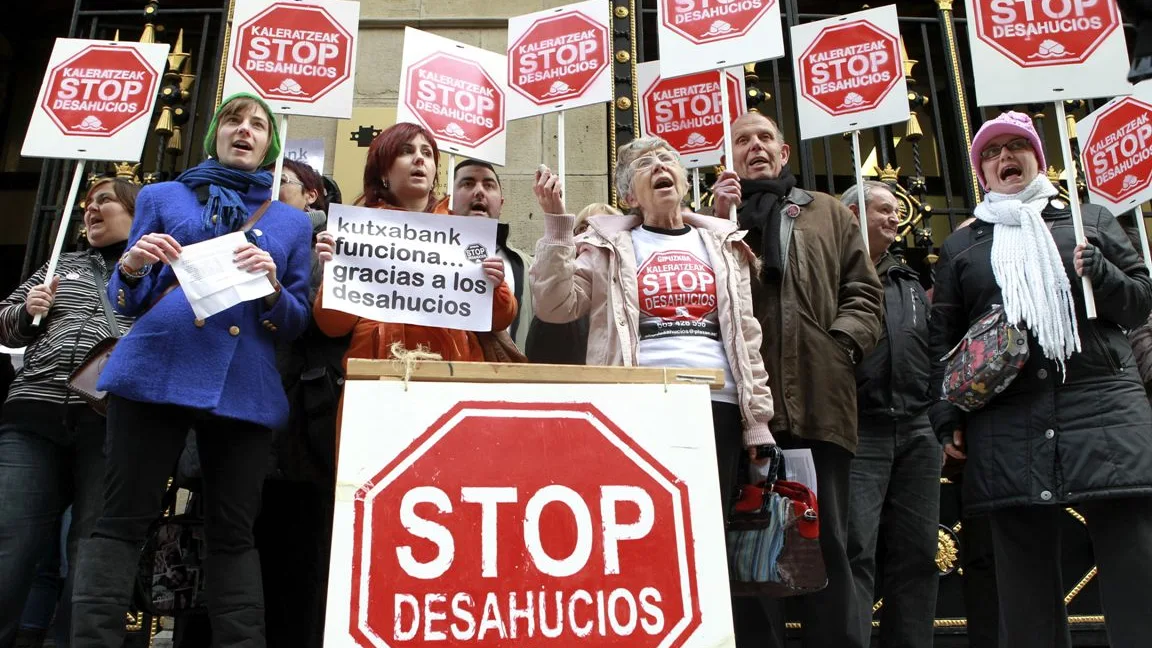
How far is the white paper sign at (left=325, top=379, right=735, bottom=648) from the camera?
206 centimetres

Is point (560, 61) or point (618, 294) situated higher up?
point (560, 61)

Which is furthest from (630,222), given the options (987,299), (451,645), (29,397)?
(29,397)

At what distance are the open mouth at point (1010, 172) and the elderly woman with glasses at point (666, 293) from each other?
3.43ft

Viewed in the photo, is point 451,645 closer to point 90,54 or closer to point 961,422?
point 961,422

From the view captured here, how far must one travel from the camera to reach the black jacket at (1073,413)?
10.9ft

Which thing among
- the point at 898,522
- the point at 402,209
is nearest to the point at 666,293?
the point at 402,209

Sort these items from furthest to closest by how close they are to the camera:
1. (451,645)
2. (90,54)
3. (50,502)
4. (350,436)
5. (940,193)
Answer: (940,193)
(90,54)
(50,502)
(350,436)
(451,645)

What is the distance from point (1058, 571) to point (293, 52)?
3.77 meters

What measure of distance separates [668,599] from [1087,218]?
254 cm

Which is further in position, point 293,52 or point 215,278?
point 293,52

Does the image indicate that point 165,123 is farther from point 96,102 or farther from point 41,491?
point 41,491

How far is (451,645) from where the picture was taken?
6.65ft

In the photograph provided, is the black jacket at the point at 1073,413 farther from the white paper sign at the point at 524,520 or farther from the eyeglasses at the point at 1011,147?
the white paper sign at the point at 524,520

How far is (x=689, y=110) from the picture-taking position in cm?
543
